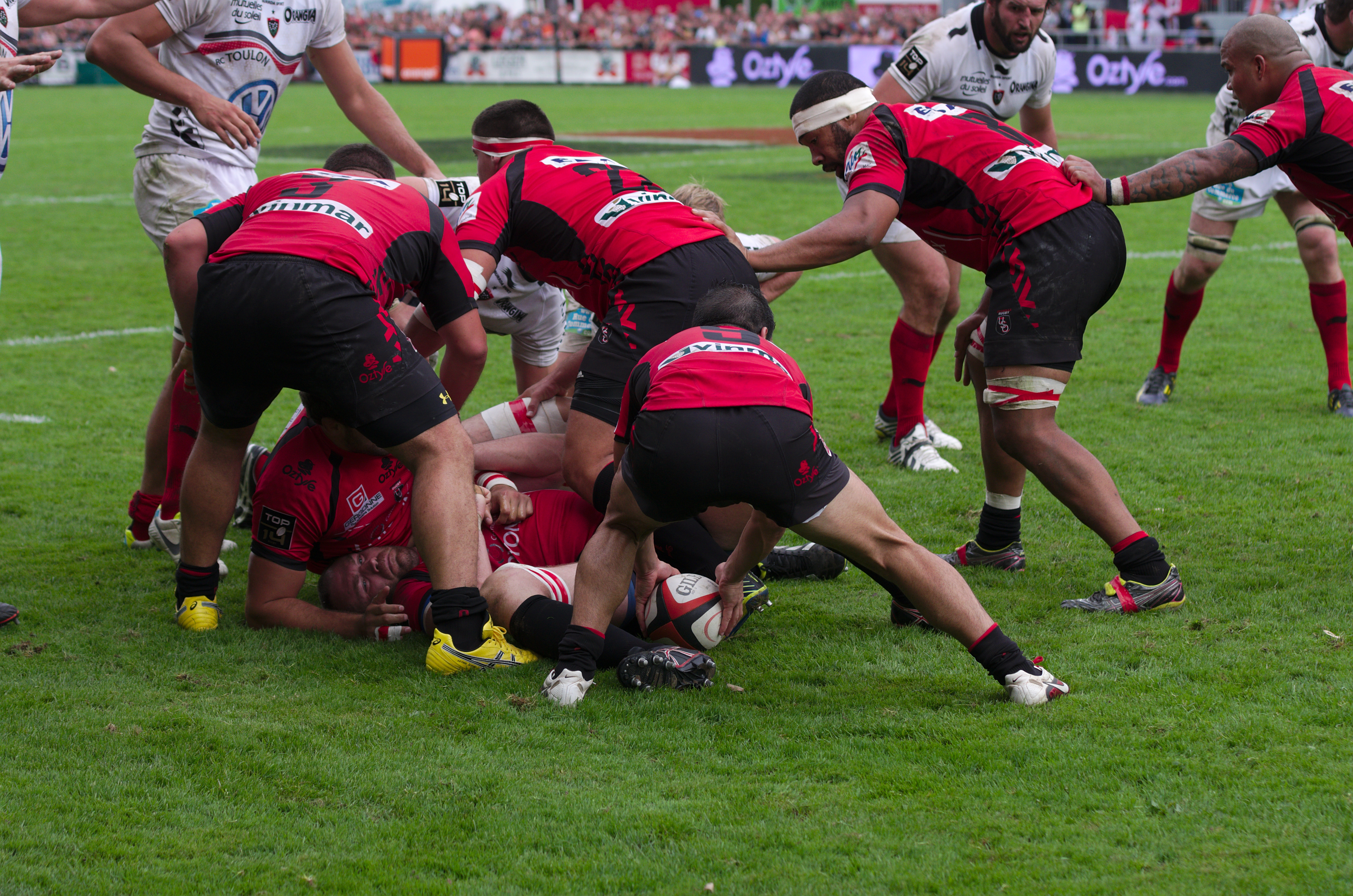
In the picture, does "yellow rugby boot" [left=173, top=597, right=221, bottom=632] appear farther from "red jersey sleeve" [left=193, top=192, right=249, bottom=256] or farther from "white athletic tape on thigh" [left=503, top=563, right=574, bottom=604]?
"red jersey sleeve" [left=193, top=192, right=249, bottom=256]

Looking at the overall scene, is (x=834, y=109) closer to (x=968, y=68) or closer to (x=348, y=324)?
(x=348, y=324)

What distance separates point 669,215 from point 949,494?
2.04 meters

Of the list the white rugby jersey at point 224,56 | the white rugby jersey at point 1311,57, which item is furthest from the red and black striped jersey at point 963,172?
the white rugby jersey at point 224,56

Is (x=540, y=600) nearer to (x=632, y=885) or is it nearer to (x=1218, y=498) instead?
(x=632, y=885)

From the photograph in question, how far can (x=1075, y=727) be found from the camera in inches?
133

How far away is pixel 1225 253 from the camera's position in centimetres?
716

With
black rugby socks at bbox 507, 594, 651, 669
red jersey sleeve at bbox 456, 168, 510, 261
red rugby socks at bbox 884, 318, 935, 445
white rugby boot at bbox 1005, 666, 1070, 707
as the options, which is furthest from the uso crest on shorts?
white rugby boot at bbox 1005, 666, 1070, 707

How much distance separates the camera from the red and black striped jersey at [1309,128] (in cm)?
432

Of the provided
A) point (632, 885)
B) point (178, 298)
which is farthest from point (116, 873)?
point (178, 298)

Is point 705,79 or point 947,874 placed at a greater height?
point 705,79

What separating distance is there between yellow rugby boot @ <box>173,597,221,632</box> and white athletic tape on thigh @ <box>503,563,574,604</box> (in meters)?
1.05

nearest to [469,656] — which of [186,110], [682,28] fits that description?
[186,110]

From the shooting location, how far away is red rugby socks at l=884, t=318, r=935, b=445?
6281mm

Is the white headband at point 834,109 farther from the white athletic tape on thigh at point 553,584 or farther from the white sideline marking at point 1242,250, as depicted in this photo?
the white sideline marking at point 1242,250
